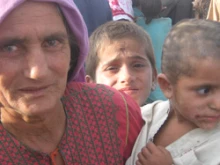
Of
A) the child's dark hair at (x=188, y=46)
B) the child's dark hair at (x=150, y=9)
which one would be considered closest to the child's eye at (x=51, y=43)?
the child's dark hair at (x=188, y=46)

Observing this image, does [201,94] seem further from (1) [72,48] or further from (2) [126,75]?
(2) [126,75]

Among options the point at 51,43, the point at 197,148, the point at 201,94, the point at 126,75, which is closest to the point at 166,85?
the point at 201,94

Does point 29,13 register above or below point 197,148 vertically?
above

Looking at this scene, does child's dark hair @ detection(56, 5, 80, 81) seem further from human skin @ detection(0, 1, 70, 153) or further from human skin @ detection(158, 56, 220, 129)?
human skin @ detection(158, 56, 220, 129)

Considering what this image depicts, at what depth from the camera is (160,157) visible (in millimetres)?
1968

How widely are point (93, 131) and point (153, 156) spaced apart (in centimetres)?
32

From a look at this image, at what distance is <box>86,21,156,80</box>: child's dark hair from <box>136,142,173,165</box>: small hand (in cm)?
122

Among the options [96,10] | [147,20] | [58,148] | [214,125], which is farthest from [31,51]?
Result: [147,20]

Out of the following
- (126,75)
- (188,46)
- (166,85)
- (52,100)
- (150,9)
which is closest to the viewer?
(52,100)

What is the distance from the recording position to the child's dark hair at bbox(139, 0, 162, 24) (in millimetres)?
4629

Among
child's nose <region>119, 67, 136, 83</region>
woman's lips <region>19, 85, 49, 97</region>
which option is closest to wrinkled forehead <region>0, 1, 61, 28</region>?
woman's lips <region>19, 85, 49, 97</region>

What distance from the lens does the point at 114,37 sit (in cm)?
309

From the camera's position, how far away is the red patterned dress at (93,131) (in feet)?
6.20

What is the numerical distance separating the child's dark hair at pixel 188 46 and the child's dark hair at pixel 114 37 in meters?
1.08
